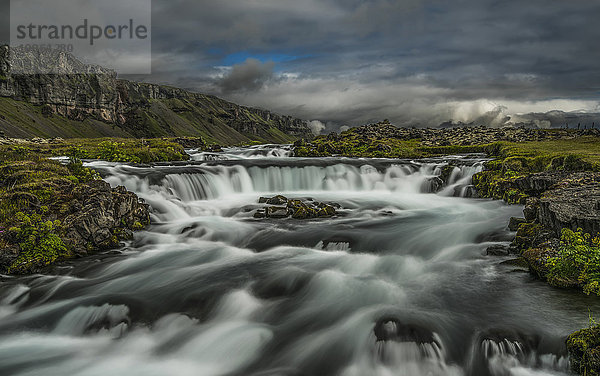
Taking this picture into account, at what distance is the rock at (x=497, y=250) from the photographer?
44.8 feet

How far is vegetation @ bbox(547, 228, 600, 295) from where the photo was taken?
9281 mm

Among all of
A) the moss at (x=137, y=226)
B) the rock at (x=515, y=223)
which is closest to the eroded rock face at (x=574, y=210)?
the rock at (x=515, y=223)

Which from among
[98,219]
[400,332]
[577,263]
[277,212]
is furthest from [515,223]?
[98,219]

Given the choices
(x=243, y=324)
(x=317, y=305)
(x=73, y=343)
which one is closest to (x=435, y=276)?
(x=317, y=305)

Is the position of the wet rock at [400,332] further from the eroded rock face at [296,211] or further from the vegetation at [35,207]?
the vegetation at [35,207]

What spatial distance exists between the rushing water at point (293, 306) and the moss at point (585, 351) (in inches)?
12.7

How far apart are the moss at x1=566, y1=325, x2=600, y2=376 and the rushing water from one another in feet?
1.06

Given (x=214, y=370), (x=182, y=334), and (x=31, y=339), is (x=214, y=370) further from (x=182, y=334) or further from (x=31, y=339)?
(x=31, y=339)

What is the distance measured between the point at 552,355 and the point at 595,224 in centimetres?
482

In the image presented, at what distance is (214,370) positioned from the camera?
8.23m

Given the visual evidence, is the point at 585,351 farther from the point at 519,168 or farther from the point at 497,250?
the point at 519,168

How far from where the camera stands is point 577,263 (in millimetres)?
9656

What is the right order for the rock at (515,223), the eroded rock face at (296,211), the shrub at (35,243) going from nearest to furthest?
1. the shrub at (35,243)
2. the rock at (515,223)
3. the eroded rock face at (296,211)

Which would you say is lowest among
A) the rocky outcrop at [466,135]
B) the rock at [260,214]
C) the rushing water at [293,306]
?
the rushing water at [293,306]
